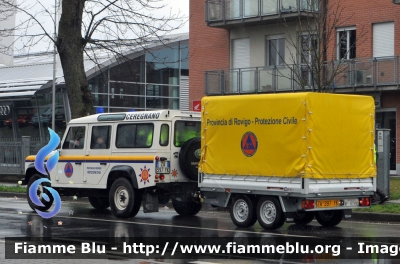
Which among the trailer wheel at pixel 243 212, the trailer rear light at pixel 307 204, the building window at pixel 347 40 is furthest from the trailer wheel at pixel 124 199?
the building window at pixel 347 40

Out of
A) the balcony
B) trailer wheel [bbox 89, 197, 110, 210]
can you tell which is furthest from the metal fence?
trailer wheel [bbox 89, 197, 110, 210]

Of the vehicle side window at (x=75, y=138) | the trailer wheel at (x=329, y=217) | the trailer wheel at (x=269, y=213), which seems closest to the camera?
the trailer wheel at (x=269, y=213)

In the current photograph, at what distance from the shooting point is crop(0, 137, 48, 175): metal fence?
33625mm

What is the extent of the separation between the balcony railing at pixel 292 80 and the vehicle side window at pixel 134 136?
11893 mm

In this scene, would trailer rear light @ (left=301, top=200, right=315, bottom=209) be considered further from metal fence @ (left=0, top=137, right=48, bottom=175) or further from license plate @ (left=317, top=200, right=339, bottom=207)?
metal fence @ (left=0, top=137, right=48, bottom=175)

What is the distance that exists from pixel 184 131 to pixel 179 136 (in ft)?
0.73

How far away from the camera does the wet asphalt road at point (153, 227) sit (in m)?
14.2

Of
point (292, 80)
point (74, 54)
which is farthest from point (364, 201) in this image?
point (292, 80)

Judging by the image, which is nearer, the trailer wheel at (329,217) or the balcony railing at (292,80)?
the trailer wheel at (329,217)

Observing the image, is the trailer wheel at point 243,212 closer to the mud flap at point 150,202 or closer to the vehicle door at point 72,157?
the mud flap at point 150,202

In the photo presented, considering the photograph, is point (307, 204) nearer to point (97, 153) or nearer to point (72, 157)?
point (97, 153)

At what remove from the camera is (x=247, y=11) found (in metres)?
35.4

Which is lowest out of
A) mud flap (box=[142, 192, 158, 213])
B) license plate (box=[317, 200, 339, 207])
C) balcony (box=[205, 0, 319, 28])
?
mud flap (box=[142, 192, 158, 213])

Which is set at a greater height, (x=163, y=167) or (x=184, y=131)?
(x=184, y=131)
